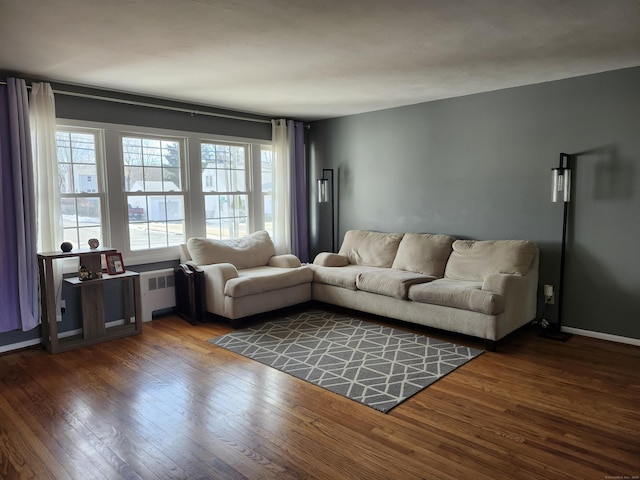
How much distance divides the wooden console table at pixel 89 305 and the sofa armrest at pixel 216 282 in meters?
0.67

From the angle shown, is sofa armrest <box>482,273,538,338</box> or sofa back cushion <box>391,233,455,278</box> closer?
sofa armrest <box>482,273,538,338</box>

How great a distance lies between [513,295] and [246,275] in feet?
8.41

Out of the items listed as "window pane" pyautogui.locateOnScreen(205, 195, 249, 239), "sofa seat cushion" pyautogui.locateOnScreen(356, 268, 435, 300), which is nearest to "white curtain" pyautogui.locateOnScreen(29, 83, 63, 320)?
"window pane" pyautogui.locateOnScreen(205, 195, 249, 239)

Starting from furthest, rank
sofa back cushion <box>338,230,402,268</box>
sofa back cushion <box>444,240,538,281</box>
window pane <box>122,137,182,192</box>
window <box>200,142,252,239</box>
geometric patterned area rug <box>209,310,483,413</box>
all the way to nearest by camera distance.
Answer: window <box>200,142,252,239</box>
sofa back cushion <box>338,230,402,268</box>
window pane <box>122,137,182,192</box>
sofa back cushion <box>444,240,538,281</box>
geometric patterned area rug <box>209,310,483,413</box>

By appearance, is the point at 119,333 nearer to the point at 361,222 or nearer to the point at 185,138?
the point at 185,138

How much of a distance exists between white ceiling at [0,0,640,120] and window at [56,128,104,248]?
0.57 metres

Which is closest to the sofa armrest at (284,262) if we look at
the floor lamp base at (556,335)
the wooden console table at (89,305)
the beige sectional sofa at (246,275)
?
the beige sectional sofa at (246,275)

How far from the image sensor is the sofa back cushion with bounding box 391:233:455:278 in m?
4.73

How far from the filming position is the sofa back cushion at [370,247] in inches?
205

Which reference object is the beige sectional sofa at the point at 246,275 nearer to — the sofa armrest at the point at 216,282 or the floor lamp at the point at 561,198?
the sofa armrest at the point at 216,282

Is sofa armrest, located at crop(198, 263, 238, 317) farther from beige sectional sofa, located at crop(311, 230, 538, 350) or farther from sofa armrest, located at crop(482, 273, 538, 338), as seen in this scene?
sofa armrest, located at crop(482, 273, 538, 338)

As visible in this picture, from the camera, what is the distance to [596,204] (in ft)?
13.1

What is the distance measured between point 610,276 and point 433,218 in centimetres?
181

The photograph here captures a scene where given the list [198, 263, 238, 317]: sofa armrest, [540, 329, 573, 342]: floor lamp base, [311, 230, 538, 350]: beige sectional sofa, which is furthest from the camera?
[198, 263, 238, 317]: sofa armrest
